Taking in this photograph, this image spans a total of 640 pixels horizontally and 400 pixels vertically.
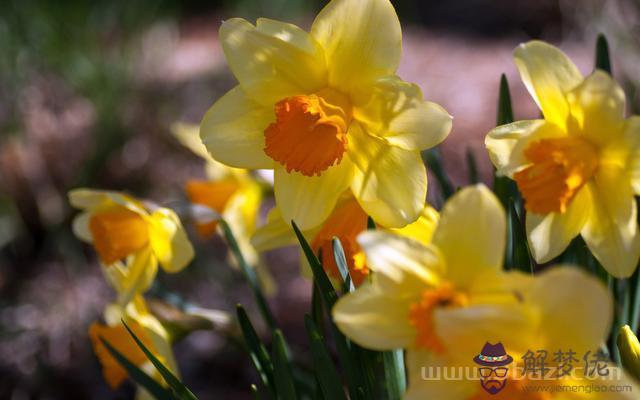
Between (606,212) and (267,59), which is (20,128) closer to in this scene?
(267,59)

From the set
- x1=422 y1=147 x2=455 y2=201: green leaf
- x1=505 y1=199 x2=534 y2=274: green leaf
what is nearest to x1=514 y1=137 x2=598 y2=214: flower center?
x1=505 y1=199 x2=534 y2=274: green leaf

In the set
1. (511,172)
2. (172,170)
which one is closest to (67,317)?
(172,170)

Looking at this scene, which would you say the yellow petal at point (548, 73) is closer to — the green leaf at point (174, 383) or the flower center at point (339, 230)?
the flower center at point (339, 230)

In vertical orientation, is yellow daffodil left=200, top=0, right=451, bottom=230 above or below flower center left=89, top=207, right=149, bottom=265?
above

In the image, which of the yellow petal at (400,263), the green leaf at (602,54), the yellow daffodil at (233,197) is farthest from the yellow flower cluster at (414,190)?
the green leaf at (602,54)

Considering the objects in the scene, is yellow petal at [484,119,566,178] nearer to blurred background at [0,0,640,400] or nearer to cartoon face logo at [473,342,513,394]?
cartoon face logo at [473,342,513,394]

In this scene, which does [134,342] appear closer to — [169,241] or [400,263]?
[169,241]

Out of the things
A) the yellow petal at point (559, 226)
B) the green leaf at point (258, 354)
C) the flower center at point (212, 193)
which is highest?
the yellow petal at point (559, 226)
